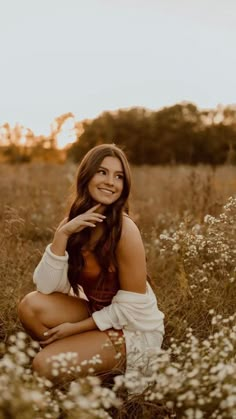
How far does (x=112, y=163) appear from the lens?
3693 mm

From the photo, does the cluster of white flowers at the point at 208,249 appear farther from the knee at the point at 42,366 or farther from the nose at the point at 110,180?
the knee at the point at 42,366

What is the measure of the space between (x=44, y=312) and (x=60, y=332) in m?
0.16

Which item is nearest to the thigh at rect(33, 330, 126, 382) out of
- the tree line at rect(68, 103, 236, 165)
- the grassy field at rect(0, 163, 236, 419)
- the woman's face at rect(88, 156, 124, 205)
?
the grassy field at rect(0, 163, 236, 419)

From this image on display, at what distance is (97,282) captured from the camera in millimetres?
3750

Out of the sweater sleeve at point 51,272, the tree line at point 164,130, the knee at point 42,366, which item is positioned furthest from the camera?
the tree line at point 164,130

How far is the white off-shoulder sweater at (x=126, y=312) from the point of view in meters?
3.51

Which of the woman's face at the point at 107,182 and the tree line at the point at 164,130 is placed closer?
the woman's face at the point at 107,182

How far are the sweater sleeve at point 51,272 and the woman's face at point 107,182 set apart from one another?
41 cm

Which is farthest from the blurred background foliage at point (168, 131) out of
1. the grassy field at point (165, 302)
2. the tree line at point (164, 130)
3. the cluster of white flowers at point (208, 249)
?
the cluster of white flowers at point (208, 249)

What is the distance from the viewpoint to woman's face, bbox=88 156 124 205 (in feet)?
12.0

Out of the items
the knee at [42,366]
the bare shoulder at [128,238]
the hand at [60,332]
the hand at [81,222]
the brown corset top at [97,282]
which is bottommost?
the knee at [42,366]

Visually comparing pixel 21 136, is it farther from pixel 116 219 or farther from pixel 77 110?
pixel 116 219

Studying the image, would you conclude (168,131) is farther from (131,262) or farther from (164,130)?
(131,262)

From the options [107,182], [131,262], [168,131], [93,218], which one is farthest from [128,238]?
[168,131]
